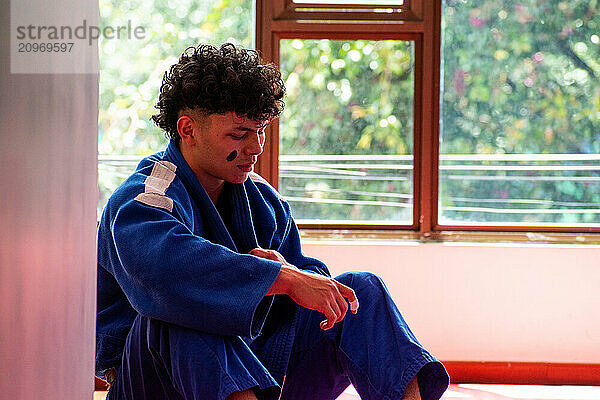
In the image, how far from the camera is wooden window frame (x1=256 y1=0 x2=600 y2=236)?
2775mm

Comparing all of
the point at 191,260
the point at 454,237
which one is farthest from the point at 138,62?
the point at 191,260

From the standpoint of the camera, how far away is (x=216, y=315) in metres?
1.25

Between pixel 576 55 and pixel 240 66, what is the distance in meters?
1.73

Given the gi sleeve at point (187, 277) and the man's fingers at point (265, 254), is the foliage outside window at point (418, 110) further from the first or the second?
the gi sleeve at point (187, 277)

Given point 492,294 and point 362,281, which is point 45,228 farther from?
point 492,294

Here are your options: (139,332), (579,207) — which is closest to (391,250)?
(579,207)

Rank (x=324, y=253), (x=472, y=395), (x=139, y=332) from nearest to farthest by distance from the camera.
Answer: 1. (x=139, y=332)
2. (x=472, y=395)
3. (x=324, y=253)

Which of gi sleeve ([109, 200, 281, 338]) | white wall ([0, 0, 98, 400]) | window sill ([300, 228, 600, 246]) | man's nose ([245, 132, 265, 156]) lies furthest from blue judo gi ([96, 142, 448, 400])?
window sill ([300, 228, 600, 246])

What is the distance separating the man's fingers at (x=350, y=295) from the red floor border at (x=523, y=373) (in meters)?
1.43

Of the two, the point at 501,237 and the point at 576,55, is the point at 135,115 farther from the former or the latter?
the point at 576,55

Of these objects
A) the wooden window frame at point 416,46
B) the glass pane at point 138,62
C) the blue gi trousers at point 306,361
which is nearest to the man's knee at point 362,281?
the blue gi trousers at point 306,361

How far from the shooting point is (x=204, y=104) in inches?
59.4

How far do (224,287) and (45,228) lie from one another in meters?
0.92

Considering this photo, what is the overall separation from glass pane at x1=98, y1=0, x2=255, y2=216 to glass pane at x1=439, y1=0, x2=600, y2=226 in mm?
866
